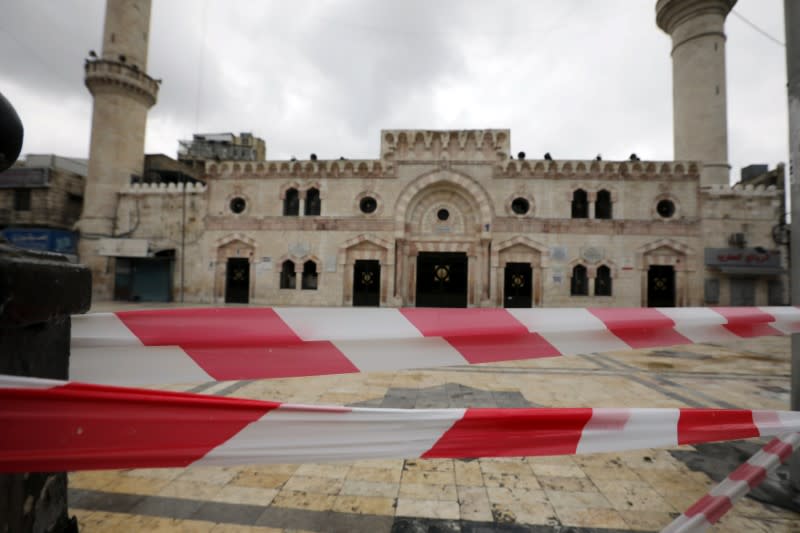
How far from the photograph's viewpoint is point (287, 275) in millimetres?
18406

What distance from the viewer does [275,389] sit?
15.4 feet

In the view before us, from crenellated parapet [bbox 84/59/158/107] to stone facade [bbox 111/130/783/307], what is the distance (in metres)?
5.24

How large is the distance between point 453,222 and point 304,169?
321 inches

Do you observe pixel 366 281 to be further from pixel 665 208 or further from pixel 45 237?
pixel 45 237

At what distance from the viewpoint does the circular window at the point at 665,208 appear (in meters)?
17.1

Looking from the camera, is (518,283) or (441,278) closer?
(518,283)

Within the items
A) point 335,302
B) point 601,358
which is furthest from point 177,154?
point 601,358

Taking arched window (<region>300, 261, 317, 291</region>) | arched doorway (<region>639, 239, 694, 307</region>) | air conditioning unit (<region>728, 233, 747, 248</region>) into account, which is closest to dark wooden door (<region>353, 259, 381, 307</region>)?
arched window (<region>300, 261, 317, 291</region>)

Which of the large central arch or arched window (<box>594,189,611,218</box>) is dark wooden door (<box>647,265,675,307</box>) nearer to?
arched window (<box>594,189,611,218</box>)

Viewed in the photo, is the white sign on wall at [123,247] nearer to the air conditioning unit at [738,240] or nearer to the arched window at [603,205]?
the arched window at [603,205]

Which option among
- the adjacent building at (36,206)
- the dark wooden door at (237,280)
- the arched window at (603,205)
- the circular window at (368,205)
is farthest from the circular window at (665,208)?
the adjacent building at (36,206)

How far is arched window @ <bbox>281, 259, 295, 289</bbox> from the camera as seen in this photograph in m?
18.2

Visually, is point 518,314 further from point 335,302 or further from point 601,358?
point 335,302

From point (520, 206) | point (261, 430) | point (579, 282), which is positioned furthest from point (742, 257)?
point (261, 430)
